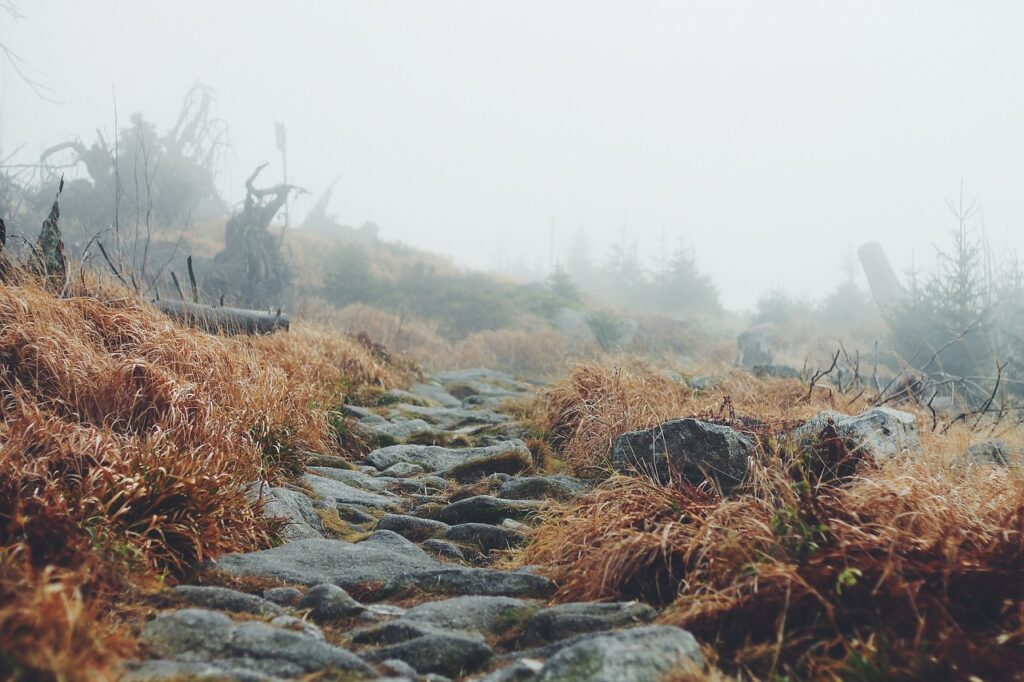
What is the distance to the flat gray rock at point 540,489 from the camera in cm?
488

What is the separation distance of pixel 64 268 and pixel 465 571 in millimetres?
4682

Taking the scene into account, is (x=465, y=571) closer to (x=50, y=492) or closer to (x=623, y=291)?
(x=50, y=492)

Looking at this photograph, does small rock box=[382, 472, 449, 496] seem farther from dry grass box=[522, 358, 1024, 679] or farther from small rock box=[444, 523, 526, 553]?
dry grass box=[522, 358, 1024, 679]

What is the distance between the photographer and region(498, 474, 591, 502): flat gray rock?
4.88 m

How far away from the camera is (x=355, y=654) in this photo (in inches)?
91.2

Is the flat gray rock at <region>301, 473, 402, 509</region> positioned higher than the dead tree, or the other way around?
the dead tree

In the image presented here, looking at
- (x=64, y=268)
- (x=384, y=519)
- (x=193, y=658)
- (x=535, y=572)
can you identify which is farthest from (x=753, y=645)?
(x=64, y=268)

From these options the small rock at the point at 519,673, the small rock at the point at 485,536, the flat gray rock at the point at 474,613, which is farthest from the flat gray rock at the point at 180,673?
the small rock at the point at 485,536

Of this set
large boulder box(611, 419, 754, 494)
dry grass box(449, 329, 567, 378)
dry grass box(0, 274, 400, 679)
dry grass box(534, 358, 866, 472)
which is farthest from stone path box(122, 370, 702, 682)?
dry grass box(449, 329, 567, 378)

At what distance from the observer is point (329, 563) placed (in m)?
3.29

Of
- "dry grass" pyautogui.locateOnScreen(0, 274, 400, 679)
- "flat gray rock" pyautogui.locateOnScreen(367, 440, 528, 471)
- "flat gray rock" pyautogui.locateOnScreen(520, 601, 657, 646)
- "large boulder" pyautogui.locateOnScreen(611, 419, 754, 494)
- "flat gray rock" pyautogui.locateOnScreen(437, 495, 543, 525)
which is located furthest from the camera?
"flat gray rock" pyautogui.locateOnScreen(367, 440, 528, 471)

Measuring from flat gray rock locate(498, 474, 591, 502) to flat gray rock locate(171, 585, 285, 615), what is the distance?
95.2 inches

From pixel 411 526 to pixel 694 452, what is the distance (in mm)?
1747

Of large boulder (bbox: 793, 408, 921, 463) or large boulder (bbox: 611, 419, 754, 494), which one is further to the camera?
large boulder (bbox: 611, 419, 754, 494)
